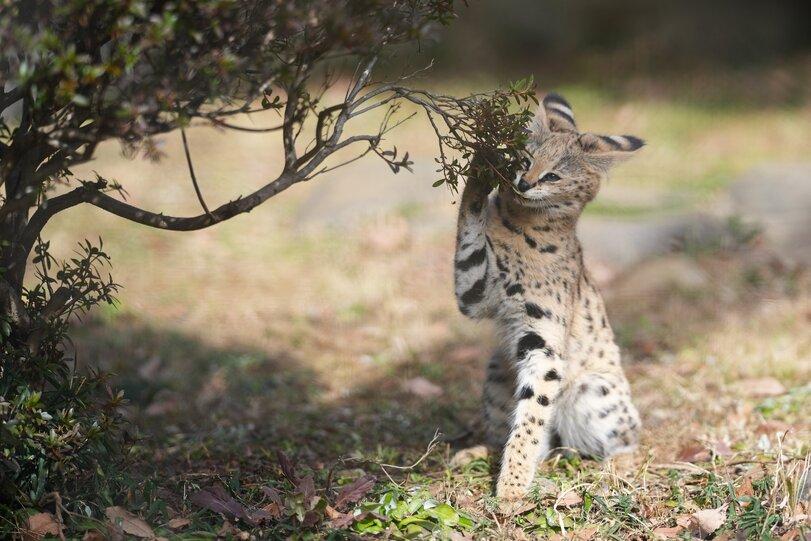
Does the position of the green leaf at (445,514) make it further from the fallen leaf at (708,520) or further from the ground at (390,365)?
the fallen leaf at (708,520)

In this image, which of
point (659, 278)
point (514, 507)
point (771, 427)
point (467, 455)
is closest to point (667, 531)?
point (514, 507)

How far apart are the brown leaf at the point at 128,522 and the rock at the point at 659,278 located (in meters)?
5.61

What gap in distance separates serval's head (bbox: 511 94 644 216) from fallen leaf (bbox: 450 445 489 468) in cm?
144

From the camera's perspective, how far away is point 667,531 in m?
4.22

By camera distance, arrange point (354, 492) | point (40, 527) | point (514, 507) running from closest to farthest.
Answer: point (40, 527) < point (354, 492) < point (514, 507)

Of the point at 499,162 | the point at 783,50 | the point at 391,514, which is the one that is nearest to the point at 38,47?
the point at 499,162

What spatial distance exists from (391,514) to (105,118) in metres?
2.14

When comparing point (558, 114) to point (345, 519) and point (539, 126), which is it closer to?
point (539, 126)

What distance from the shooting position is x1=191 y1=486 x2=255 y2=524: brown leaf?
3879 millimetres

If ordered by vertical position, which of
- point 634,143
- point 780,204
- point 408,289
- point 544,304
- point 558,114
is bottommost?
point 544,304

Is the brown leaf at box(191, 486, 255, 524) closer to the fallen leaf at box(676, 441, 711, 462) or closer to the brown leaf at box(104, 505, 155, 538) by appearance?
the brown leaf at box(104, 505, 155, 538)

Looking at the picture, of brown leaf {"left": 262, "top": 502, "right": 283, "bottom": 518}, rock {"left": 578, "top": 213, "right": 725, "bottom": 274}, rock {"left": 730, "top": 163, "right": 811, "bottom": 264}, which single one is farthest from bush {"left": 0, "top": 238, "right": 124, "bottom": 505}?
rock {"left": 730, "top": 163, "right": 811, "bottom": 264}

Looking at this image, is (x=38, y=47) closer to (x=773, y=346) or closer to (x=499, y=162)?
(x=499, y=162)

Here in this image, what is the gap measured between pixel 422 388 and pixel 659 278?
2948mm
